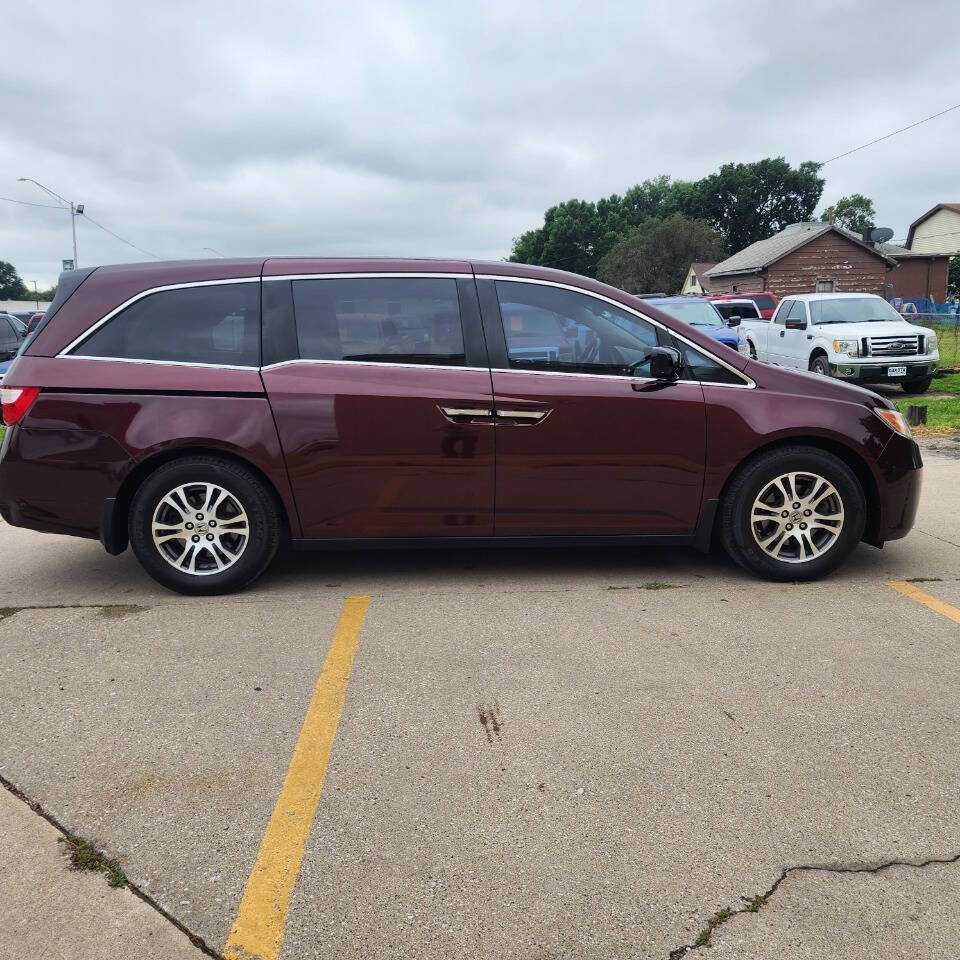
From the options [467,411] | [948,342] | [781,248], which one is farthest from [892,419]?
[781,248]

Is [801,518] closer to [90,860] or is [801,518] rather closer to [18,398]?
[90,860]

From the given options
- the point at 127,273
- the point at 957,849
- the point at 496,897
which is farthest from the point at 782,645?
the point at 127,273

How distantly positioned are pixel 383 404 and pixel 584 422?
3.45 feet

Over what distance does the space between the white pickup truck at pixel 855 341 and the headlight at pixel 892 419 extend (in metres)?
9.84

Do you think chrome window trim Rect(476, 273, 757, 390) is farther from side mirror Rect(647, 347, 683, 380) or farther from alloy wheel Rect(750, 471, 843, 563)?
alloy wheel Rect(750, 471, 843, 563)

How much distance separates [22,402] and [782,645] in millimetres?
3901

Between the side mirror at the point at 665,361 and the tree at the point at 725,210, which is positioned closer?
the side mirror at the point at 665,361

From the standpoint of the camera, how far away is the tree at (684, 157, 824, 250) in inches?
3735

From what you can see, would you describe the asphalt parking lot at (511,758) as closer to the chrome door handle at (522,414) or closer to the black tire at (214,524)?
the black tire at (214,524)

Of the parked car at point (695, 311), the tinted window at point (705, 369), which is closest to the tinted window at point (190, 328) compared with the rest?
the tinted window at point (705, 369)

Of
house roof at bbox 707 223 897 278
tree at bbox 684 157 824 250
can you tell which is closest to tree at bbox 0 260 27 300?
tree at bbox 684 157 824 250

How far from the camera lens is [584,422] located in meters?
4.59

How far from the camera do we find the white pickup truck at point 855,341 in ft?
49.9

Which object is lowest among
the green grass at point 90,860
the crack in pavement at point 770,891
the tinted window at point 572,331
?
the crack in pavement at point 770,891
